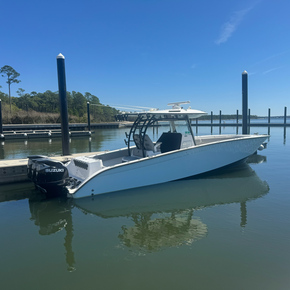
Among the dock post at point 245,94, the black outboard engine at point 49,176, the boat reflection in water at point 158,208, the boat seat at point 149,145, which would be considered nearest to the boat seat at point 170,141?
the boat seat at point 149,145

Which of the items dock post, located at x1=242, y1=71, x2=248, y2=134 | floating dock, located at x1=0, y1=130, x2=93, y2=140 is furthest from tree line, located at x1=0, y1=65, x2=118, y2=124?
dock post, located at x1=242, y1=71, x2=248, y2=134

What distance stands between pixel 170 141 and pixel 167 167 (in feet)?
3.91

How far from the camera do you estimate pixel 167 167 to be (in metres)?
7.63

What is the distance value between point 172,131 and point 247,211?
3.64m

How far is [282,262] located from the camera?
3838 millimetres

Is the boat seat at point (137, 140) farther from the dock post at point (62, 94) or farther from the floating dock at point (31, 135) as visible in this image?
the floating dock at point (31, 135)

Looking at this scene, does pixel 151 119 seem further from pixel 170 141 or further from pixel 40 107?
pixel 40 107

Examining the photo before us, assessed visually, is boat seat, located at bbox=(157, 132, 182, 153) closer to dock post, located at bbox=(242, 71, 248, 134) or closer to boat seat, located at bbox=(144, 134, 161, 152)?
boat seat, located at bbox=(144, 134, 161, 152)

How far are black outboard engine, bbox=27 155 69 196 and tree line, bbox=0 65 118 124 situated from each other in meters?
46.9

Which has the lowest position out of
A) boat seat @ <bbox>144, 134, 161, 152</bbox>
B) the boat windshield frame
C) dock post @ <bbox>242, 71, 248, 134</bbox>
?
boat seat @ <bbox>144, 134, 161, 152</bbox>

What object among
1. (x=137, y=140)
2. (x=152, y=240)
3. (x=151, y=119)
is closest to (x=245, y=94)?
(x=151, y=119)

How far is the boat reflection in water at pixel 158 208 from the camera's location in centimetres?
480

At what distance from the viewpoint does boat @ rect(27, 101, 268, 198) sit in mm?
6531

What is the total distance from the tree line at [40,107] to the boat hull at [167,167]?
45318 mm
